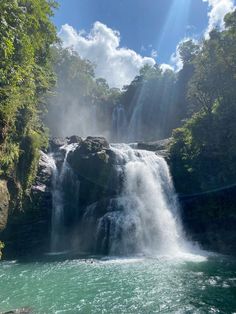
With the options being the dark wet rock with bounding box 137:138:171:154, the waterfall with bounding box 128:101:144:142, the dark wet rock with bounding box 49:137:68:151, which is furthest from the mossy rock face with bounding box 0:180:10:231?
the waterfall with bounding box 128:101:144:142

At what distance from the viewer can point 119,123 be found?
50.8m

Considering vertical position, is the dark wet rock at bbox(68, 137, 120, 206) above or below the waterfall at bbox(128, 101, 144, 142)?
below

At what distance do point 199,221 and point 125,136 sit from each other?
93.9ft

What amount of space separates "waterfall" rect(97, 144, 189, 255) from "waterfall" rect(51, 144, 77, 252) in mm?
3496

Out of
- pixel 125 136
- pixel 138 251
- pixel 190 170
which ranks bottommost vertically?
pixel 138 251

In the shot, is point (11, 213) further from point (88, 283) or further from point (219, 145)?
point (219, 145)

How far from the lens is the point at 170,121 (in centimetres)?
4822

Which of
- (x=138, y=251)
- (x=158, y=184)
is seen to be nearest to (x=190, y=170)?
(x=158, y=184)

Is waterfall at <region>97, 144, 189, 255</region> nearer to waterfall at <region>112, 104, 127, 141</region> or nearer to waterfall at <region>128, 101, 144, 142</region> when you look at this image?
waterfall at <region>128, 101, 144, 142</region>

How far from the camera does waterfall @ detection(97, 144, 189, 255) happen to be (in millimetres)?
19781

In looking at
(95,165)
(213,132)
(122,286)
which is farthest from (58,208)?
(213,132)

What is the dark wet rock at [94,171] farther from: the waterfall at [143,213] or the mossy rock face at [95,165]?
the waterfall at [143,213]

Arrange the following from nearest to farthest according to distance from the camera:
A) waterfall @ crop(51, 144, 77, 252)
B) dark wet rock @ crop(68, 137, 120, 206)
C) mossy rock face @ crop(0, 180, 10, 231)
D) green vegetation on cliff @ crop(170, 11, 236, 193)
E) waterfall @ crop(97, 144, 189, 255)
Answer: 1. mossy rock face @ crop(0, 180, 10, 231)
2. waterfall @ crop(97, 144, 189, 255)
3. waterfall @ crop(51, 144, 77, 252)
4. dark wet rock @ crop(68, 137, 120, 206)
5. green vegetation on cliff @ crop(170, 11, 236, 193)

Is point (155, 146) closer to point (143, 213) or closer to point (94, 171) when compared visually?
point (94, 171)
